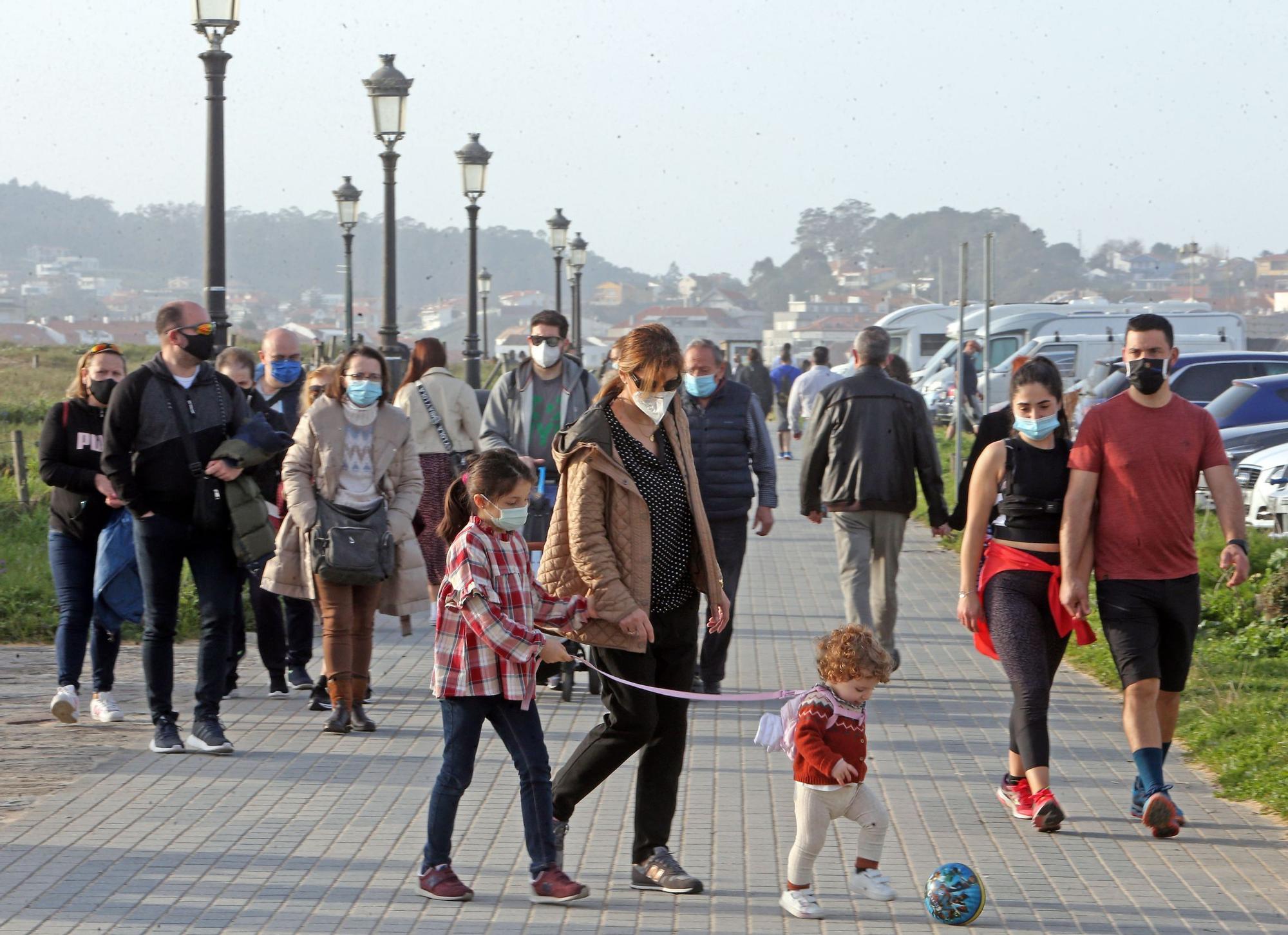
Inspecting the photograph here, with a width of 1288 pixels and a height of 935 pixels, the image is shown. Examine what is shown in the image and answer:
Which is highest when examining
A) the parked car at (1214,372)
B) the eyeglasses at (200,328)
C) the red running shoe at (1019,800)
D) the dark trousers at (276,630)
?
the eyeglasses at (200,328)

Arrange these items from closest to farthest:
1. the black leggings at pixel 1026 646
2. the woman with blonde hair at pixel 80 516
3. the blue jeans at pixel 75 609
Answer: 1. the black leggings at pixel 1026 646
2. the woman with blonde hair at pixel 80 516
3. the blue jeans at pixel 75 609

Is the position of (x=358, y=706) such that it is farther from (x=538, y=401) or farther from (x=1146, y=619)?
(x=1146, y=619)

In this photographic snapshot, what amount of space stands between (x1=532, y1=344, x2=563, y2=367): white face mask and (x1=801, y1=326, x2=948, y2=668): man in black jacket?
5.07 feet

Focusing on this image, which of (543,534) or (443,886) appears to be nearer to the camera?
(443,886)

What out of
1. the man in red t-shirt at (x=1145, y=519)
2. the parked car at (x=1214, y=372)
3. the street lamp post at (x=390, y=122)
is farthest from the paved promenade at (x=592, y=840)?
the parked car at (x=1214, y=372)

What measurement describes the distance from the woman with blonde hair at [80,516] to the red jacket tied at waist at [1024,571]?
153 inches

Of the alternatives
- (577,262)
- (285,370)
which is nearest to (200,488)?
(285,370)

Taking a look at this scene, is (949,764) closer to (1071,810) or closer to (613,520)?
(1071,810)

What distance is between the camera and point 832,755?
5.04 m

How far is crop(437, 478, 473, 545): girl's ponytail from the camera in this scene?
5371 mm

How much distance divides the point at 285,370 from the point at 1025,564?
4.41 meters

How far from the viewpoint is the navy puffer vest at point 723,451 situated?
876cm

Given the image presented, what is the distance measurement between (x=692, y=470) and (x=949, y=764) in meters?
2.41

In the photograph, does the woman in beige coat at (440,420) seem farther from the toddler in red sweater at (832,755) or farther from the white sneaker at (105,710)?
the toddler in red sweater at (832,755)
